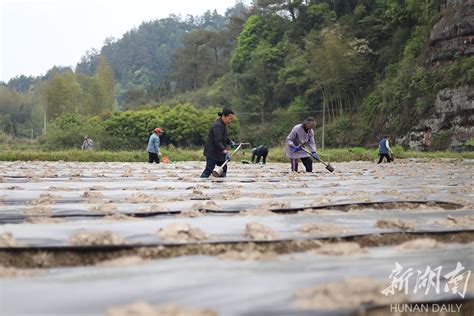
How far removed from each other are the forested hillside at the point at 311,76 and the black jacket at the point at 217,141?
18875 millimetres

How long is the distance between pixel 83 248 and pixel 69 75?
52378mm

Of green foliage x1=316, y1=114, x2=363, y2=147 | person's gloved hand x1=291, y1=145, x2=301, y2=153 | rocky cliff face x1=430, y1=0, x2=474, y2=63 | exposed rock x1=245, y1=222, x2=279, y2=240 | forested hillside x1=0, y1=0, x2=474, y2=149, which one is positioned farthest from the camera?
green foliage x1=316, y1=114, x2=363, y2=147

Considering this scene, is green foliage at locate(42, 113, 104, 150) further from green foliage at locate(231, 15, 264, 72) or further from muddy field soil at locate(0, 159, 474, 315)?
muddy field soil at locate(0, 159, 474, 315)

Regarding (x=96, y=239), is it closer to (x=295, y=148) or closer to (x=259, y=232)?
(x=259, y=232)

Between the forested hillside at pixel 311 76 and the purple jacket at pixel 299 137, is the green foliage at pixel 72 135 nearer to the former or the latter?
the forested hillside at pixel 311 76

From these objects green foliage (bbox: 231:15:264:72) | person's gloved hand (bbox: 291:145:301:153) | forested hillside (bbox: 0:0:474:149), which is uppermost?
green foliage (bbox: 231:15:264:72)

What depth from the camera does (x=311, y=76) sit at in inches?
1521

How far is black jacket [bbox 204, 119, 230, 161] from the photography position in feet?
26.9

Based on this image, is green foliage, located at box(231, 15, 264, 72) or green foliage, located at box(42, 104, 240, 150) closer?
green foliage, located at box(42, 104, 240, 150)

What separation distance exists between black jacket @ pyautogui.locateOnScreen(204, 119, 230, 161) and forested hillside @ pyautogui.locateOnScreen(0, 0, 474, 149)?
18.9m

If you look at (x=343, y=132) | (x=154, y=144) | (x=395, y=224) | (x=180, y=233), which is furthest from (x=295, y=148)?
(x=343, y=132)

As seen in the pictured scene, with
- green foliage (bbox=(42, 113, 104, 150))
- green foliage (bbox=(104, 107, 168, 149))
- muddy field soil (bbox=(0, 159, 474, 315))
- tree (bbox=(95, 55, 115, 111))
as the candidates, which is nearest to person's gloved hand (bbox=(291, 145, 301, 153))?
muddy field soil (bbox=(0, 159, 474, 315))

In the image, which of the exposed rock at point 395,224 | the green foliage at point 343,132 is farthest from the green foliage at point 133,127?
the exposed rock at point 395,224

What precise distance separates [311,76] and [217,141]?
31503 millimetres
